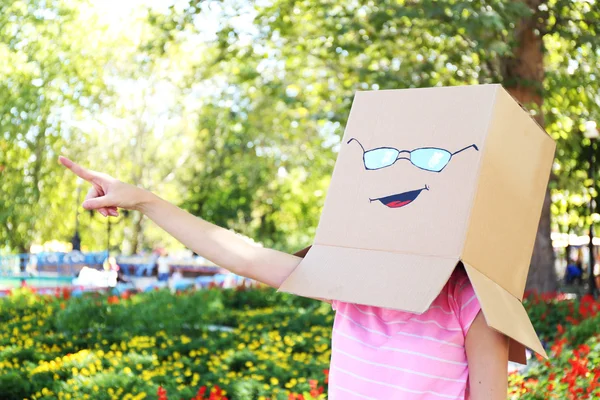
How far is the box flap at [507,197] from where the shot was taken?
5.78 ft

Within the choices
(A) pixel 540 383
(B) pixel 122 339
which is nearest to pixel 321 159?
(B) pixel 122 339

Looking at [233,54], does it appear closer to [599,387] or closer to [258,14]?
[258,14]

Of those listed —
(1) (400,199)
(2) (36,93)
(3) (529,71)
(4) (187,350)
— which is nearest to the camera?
(1) (400,199)

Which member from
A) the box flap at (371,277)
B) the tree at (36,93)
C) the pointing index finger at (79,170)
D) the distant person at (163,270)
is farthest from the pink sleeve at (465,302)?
the distant person at (163,270)

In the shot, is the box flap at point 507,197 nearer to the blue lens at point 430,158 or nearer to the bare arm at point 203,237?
the blue lens at point 430,158

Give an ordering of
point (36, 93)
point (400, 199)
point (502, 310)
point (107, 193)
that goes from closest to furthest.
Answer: point (502, 310) < point (400, 199) < point (107, 193) < point (36, 93)

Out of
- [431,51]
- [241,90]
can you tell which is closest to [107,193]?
[431,51]

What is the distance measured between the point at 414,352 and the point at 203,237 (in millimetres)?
624

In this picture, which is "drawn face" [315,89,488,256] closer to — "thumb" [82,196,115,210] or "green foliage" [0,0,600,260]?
"thumb" [82,196,115,210]

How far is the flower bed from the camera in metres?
4.93

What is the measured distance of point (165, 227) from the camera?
2.01 m

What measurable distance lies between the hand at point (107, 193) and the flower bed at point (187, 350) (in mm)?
2497

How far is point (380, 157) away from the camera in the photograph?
1924 mm

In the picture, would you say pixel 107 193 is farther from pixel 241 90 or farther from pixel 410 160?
pixel 241 90
